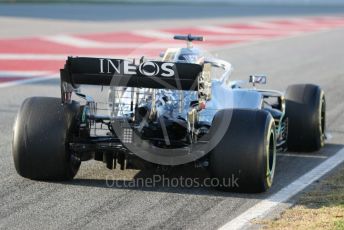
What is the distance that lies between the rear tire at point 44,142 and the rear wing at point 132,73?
0.39 m

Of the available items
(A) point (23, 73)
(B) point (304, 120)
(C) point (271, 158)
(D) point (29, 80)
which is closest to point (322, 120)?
(B) point (304, 120)

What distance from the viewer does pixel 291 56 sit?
21.1 metres

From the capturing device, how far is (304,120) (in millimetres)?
10438

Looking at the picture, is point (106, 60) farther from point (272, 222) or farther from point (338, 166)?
point (338, 166)

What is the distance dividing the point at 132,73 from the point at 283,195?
1735 mm

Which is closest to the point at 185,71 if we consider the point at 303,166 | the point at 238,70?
the point at 303,166

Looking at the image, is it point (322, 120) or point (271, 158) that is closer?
point (271, 158)

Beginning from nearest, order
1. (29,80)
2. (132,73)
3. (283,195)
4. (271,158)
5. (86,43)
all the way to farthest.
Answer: (132,73)
(283,195)
(271,158)
(29,80)
(86,43)

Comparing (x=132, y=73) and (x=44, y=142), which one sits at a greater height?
(x=132, y=73)

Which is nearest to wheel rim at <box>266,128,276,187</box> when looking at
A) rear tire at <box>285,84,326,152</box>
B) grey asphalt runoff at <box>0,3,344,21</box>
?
rear tire at <box>285,84,326,152</box>

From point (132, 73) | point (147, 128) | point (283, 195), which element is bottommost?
point (283, 195)

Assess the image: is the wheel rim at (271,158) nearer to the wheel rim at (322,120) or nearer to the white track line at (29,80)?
the wheel rim at (322,120)

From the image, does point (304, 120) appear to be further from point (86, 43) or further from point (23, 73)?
point (86, 43)

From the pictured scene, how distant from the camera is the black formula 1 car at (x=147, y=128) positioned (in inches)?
319
